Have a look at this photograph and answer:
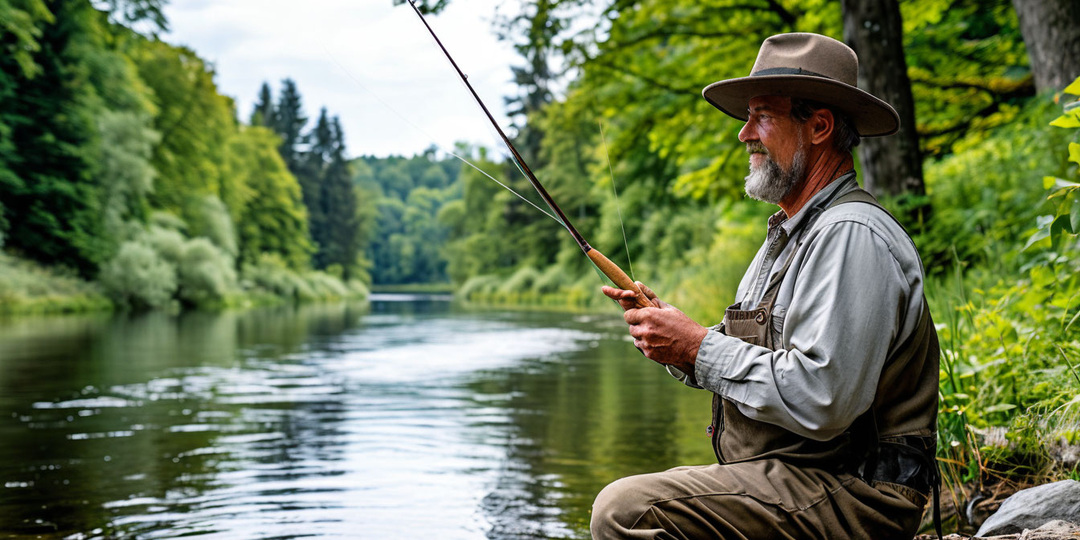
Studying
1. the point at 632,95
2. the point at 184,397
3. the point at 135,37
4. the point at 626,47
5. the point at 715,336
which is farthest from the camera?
the point at 135,37

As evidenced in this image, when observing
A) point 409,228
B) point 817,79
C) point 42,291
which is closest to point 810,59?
point 817,79

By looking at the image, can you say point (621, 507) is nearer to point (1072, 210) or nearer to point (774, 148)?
point (774, 148)

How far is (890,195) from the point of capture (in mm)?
7922

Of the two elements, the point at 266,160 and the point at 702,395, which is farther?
the point at 266,160

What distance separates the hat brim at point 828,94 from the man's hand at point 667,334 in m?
0.54

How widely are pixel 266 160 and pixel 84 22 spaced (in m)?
32.9

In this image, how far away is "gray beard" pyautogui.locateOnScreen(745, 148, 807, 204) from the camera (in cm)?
228

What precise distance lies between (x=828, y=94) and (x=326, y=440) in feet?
19.8

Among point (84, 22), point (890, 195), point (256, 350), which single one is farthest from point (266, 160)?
point (890, 195)

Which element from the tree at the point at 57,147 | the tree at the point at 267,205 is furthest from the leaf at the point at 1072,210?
the tree at the point at 267,205

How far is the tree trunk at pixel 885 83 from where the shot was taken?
306 inches

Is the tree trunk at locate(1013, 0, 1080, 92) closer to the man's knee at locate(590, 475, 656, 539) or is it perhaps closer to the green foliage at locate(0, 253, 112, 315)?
the man's knee at locate(590, 475, 656, 539)

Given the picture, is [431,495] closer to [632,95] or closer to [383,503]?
[383,503]

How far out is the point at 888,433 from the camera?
2.05 meters
